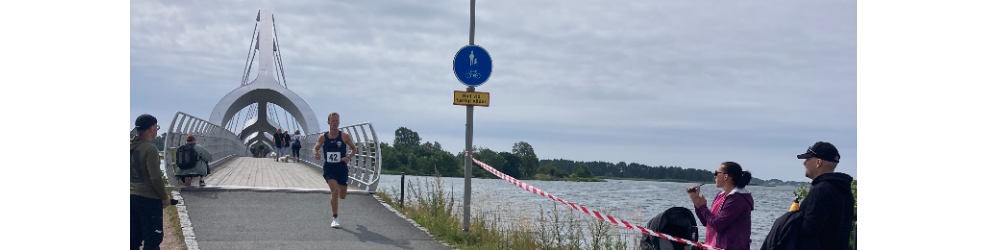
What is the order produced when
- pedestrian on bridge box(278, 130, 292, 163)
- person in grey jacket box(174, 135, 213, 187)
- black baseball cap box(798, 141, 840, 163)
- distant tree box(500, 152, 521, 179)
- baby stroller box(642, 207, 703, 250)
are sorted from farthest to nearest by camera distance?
pedestrian on bridge box(278, 130, 292, 163) → distant tree box(500, 152, 521, 179) → person in grey jacket box(174, 135, 213, 187) → baby stroller box(642, 207, 703, 250) → black baseball cap box(798, 141, 840, 163)

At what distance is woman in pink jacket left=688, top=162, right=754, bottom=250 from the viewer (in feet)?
14.6

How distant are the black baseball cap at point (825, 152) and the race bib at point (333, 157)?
6.27 meters

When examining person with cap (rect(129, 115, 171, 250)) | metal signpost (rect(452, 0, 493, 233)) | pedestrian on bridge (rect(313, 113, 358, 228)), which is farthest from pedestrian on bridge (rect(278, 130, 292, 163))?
person with cap (rect(129, 115, 171, 250))

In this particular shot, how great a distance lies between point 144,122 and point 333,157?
3.85m

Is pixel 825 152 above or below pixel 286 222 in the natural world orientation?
above

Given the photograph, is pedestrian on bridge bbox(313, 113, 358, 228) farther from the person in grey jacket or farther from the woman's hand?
the woman's hand

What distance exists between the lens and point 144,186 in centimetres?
540

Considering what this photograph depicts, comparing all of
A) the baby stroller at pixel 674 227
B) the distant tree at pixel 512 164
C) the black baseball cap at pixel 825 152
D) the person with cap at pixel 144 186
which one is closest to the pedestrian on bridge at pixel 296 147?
the distant tree at pixel 512 164

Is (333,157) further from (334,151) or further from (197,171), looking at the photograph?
(197,171)

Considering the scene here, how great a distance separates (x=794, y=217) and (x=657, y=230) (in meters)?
0.96

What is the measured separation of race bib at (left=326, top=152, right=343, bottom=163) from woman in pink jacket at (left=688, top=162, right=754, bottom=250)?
549 centimetres

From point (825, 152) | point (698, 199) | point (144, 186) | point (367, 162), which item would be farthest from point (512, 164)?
point (825, 152)
